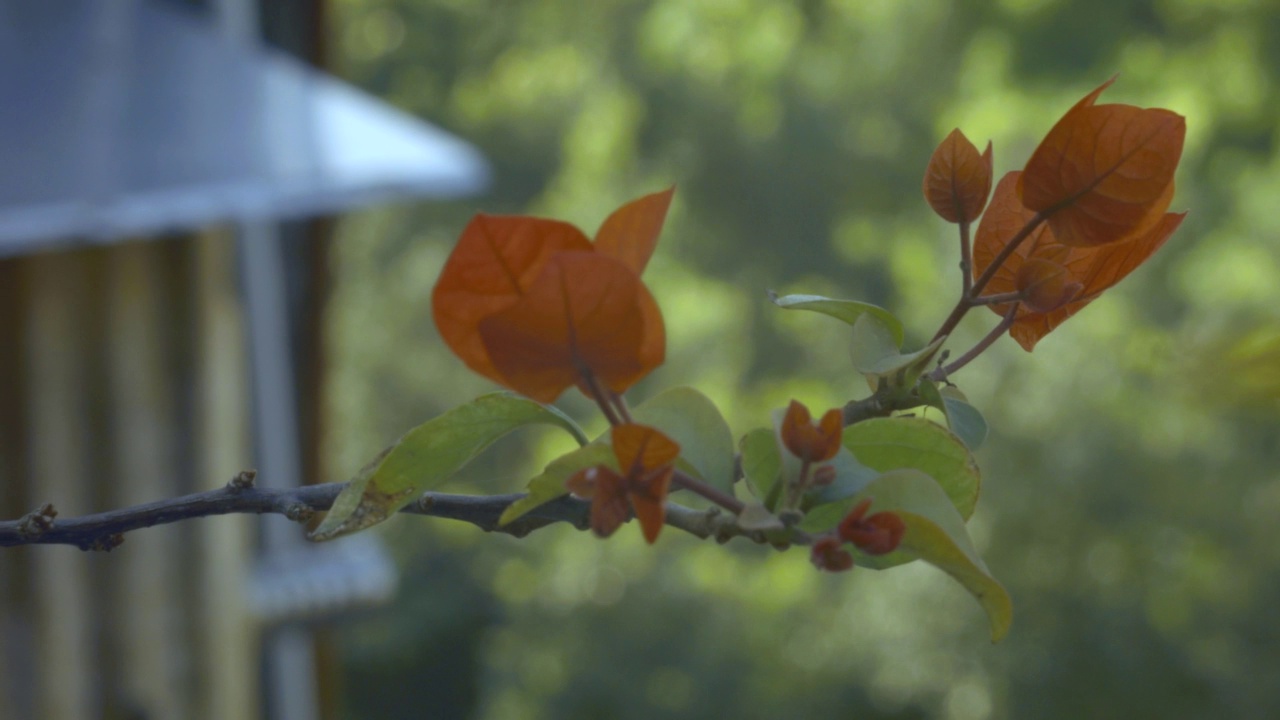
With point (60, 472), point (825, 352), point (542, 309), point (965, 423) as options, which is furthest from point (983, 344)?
point (825, 352)

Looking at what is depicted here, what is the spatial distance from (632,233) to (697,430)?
0.14ft

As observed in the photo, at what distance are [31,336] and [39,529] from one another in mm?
1217

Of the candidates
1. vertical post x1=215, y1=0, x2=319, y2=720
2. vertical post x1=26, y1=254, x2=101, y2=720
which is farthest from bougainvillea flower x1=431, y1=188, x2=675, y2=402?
vertical post x1=215, y1=0, x2=319, y2=720

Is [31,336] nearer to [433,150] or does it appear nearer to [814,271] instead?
[433,150]

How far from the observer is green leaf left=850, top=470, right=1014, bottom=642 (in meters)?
0.21

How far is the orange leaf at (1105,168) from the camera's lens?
230 millimetres

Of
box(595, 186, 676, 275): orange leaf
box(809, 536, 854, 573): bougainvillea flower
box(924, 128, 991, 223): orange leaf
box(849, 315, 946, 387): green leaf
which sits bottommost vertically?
box(809, 536, 854, 573): bougainvillea flower

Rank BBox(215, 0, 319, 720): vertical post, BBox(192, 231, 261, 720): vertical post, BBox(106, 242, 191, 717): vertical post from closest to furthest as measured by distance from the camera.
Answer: BBox(106, 242, 191, 717): vertical post < BBox(192, 231, 261, 720): vertical post < BBox(215, 0, 319, 720): vertical post

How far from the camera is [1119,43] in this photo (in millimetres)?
5750

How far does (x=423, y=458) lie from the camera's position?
0.75 ft

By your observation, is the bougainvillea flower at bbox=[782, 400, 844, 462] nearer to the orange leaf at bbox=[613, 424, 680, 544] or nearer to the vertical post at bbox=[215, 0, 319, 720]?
the orange leaf at bbox=[613, 424, 680, 544]

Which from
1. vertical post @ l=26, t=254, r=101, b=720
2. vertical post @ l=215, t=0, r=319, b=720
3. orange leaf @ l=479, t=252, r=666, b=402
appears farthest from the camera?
vertical post @ l=215, t=0, r=319, b=720

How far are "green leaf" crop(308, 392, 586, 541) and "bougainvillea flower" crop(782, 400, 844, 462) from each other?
5cm

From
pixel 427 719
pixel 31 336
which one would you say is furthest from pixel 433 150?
pixel 427 719
